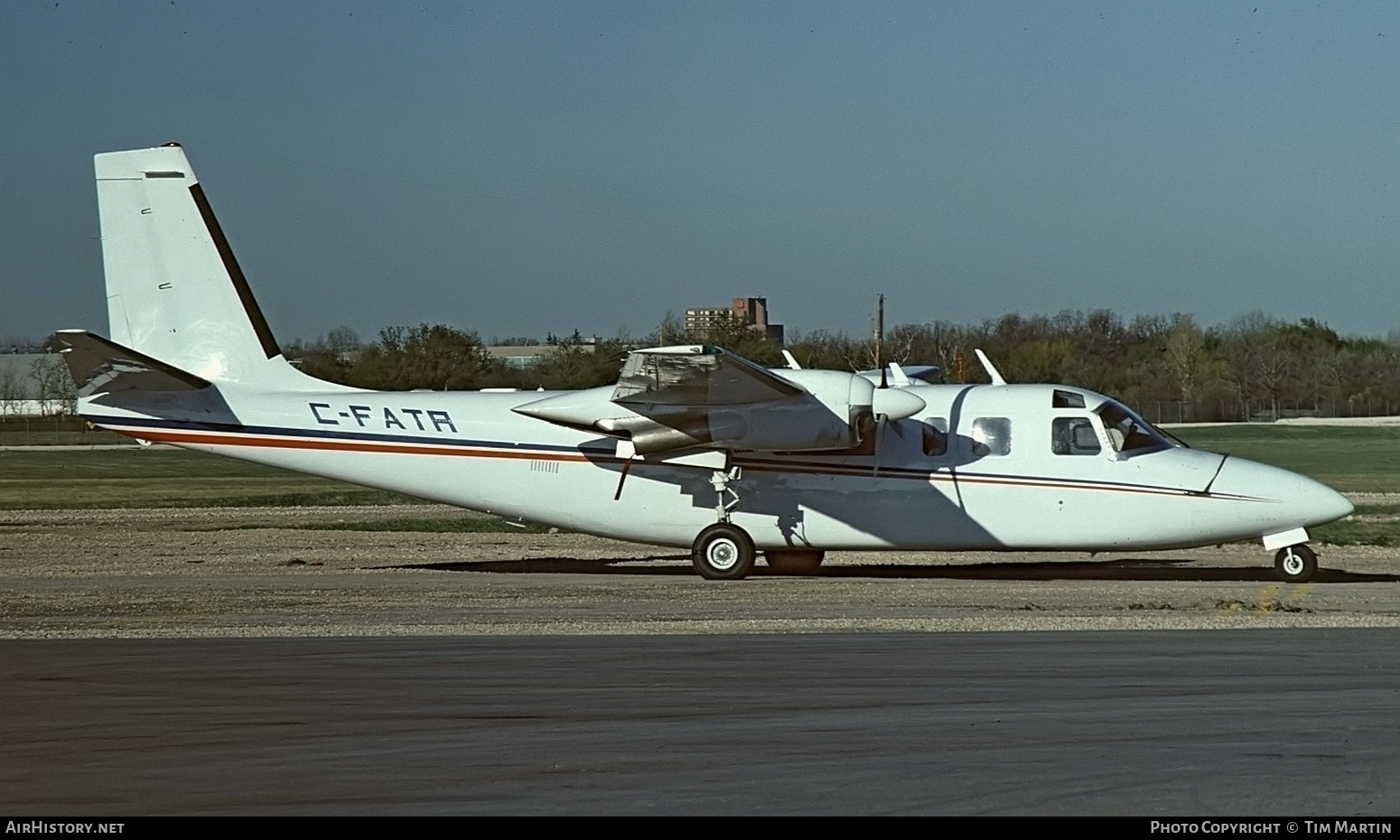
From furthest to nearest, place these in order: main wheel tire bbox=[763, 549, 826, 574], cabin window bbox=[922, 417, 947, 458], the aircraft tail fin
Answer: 1. main wheel tire bbox=[763, 549, 826, 574]
2. the aircraft tail fin
3. cabin window bbox=[922, 417, 947, 458]

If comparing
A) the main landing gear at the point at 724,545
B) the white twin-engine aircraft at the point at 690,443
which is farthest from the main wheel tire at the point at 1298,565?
the main landing gear at the point at 724,545

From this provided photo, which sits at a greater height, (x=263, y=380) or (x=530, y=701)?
(x=263, y=380)

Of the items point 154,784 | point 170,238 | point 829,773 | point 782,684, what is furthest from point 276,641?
point 170,238

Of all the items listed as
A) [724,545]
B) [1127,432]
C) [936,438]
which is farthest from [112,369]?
[1127,432]

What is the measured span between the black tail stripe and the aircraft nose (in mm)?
11819

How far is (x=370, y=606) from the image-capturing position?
15930 millimetres

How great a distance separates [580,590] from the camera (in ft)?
58.6

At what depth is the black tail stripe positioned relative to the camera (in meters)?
19.9

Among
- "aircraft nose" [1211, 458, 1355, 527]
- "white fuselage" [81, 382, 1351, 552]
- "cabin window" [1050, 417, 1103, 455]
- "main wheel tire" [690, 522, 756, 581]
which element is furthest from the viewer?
"main wheel tire" [690, 522, 756, 581]

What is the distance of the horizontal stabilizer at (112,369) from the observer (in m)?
17.6

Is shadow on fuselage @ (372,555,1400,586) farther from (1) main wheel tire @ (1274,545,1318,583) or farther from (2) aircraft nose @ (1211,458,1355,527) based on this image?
(2) aircraft nose @ (1211,458,1355,527)

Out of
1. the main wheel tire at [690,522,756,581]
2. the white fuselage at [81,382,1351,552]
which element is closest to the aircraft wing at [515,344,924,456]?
the white fuselage at [81,382,1351,552]

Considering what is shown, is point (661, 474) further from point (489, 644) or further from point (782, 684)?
point (782, 684)

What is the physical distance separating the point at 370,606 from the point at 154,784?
27.9 feet
